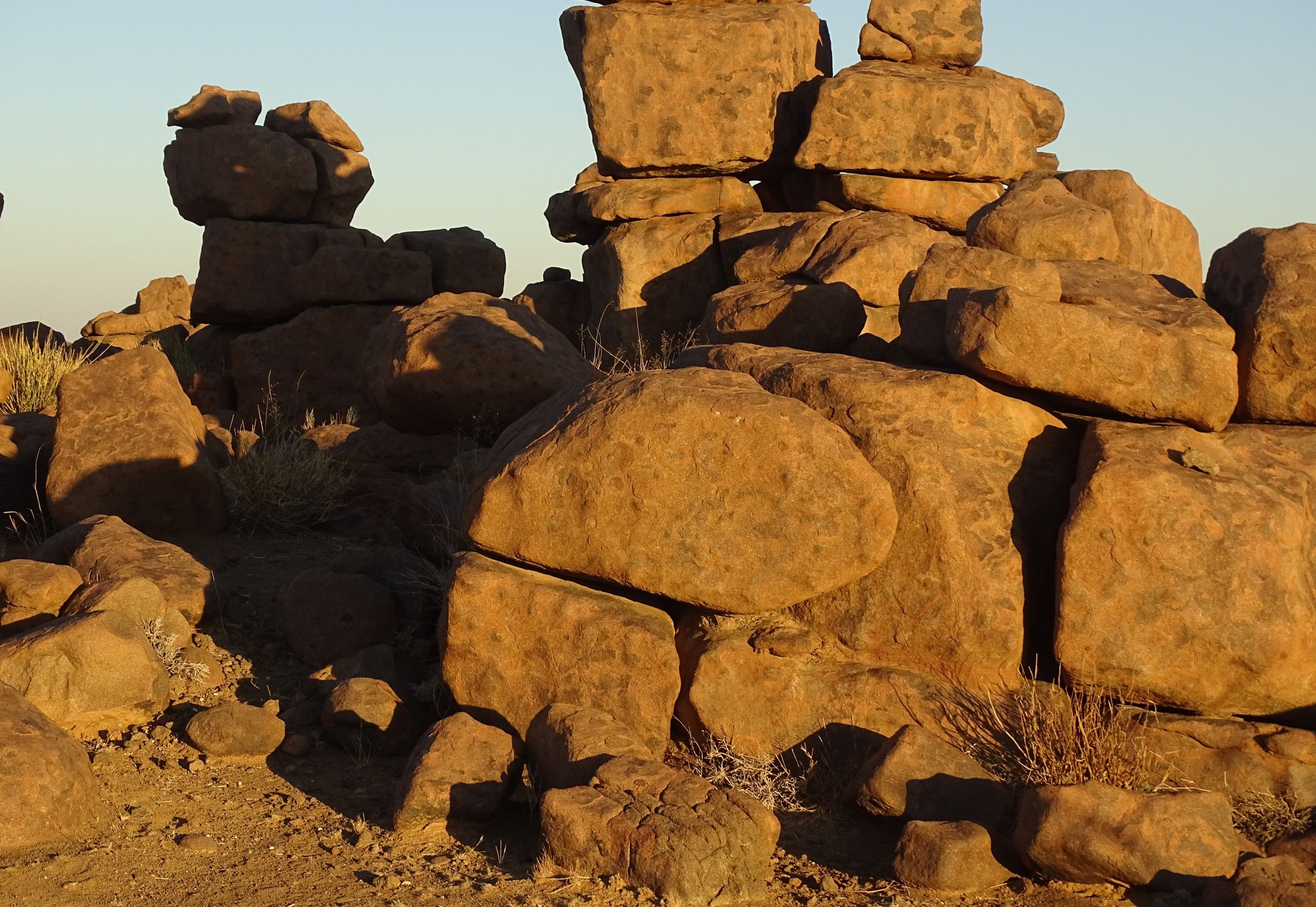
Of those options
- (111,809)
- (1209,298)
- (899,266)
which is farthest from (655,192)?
(111,809)

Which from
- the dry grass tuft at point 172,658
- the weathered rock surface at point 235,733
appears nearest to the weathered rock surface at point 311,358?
the dry grass tuft at point 172,658

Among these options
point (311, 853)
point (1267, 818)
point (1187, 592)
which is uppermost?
point (1187, 592)

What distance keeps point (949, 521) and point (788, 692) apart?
0.97m

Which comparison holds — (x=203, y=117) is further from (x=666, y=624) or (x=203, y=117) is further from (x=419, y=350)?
(x=666, y=624)

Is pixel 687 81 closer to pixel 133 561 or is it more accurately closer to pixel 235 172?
pixel 235 172

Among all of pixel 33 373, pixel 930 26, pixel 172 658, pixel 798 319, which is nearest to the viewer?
pixel 172 658

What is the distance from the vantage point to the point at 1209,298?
6.32 meters

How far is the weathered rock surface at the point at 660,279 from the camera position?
12508 millimetres

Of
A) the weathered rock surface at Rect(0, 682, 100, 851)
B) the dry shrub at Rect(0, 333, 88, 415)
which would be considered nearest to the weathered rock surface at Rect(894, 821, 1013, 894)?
the weathered rock surface at Rect(0, 682, 100, 851)

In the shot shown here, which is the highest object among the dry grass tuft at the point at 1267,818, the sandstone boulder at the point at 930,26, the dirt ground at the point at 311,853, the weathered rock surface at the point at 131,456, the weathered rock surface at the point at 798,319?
the sandstone boulder at the point at 930,26

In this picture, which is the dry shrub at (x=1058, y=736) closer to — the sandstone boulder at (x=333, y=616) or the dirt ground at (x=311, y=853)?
the dirt ground at (x=311, y=853)

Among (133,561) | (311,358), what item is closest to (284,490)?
(133,561)

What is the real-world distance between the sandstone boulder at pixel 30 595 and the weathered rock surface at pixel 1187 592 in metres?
4.72

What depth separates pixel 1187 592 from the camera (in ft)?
16.4
